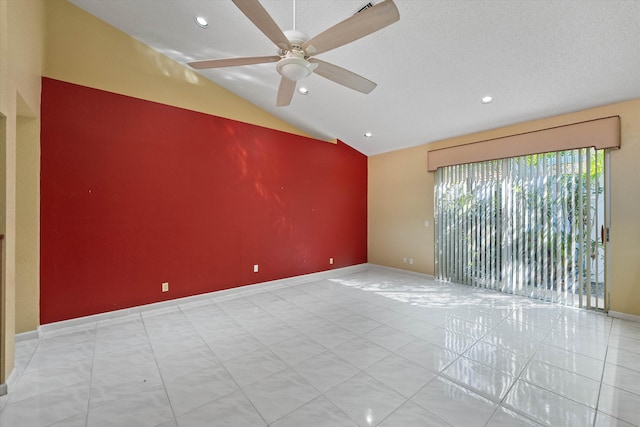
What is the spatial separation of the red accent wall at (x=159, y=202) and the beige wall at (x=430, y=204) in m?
1.58

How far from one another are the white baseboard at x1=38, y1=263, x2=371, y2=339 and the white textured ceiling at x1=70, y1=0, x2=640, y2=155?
3192 millimetres

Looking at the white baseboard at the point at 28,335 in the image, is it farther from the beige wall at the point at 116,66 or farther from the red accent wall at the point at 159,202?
the beige wall at the point at 116,66

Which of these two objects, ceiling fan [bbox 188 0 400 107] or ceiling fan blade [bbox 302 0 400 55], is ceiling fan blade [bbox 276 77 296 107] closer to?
ceiling fan [bbox 188 0 400 107]

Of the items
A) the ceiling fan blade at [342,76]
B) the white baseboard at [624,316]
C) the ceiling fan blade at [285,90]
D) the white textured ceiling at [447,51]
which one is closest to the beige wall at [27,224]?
the white textured ceiling at [447,51]

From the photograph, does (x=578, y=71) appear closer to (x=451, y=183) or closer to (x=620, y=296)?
(x=451, y=183)

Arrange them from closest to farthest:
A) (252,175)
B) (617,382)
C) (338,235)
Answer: (617,382)
(252,175)
(338,235)

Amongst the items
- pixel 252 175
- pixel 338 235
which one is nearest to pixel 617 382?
pixel 338 235

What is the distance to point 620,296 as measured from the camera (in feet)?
11.1

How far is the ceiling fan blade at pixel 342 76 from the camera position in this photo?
2154mm

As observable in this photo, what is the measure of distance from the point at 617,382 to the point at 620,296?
1951 millimetres

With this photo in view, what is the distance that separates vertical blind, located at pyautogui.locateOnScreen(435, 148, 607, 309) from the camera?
3604 millimetres

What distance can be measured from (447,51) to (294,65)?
203 centimetres

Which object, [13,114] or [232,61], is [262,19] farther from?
[13,114]

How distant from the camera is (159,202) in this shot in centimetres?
374
